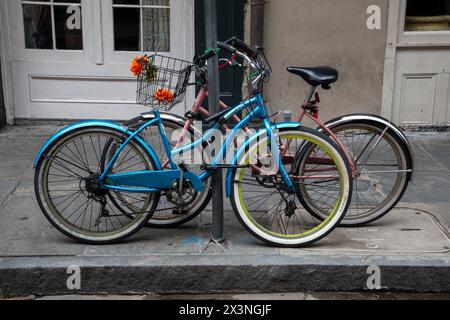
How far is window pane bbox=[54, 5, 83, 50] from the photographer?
694 centimetres

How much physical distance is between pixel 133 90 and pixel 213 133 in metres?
3.39

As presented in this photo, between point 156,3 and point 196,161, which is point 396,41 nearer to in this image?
point 156,3

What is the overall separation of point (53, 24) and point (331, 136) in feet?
14.1

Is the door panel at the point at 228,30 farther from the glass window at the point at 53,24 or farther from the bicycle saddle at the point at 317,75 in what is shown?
the bicycle saddle at the point at 317,75

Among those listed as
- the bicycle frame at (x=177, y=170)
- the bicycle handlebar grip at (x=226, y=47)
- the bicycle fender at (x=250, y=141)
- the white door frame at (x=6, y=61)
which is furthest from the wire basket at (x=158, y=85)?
the white door frame at (x=6, y=61)

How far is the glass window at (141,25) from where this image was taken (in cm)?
697

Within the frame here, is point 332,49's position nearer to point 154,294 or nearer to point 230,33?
point 230,33

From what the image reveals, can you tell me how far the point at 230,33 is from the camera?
263 inches

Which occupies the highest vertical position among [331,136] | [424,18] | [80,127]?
[424,18]

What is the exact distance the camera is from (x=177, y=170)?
3.97 m

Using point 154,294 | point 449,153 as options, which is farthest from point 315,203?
point 449,153

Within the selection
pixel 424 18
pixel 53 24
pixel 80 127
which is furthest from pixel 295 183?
pixel 53 24

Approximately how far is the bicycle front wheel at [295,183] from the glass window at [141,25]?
3.35 meters

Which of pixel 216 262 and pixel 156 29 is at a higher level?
pixel 156 29
